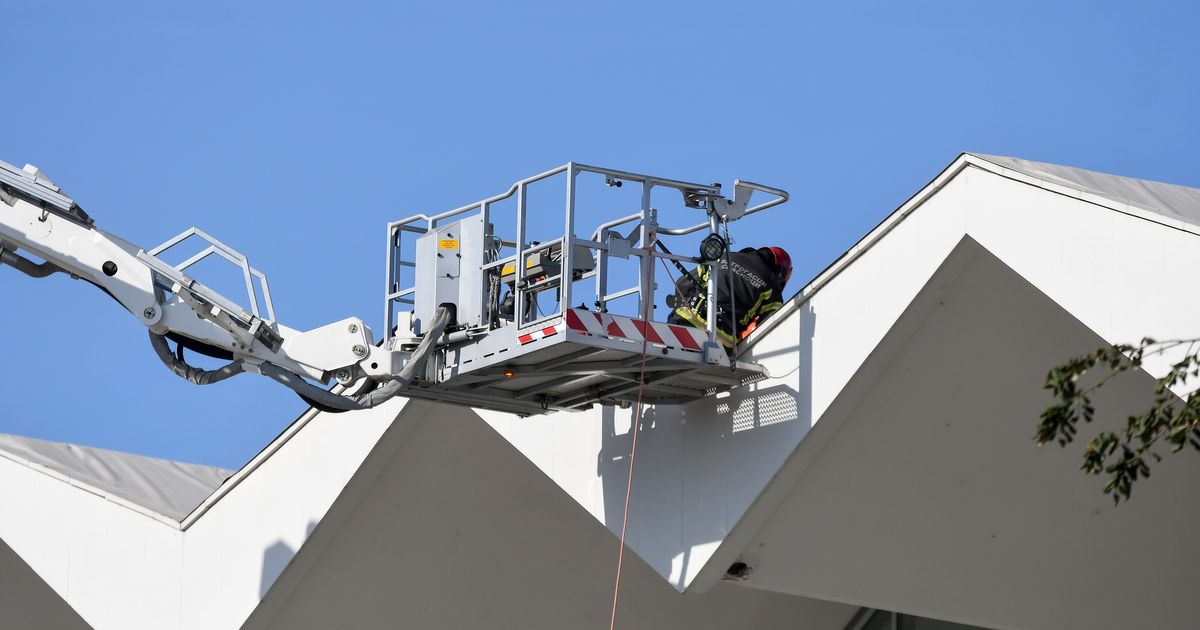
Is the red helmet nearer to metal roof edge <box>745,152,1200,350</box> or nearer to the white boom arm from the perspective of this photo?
metal roof edge <box>745,152,1200,350</box>

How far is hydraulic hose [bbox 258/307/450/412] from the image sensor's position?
12547 millimetres

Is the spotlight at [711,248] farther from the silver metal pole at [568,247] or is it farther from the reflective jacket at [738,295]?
the silver metal pole at [568,247]

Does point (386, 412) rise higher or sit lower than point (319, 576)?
higher

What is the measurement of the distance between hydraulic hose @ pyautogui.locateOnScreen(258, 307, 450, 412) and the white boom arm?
0.02 metres

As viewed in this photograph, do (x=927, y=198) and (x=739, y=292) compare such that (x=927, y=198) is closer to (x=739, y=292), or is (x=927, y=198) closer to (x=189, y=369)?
(x=739, y=292)

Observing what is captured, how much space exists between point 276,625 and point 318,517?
5.34 feet

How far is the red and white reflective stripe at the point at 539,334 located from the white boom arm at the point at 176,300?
1.38 m

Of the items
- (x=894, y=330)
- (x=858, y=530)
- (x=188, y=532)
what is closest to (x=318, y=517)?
(x=188, y=532)

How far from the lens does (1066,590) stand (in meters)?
14.4

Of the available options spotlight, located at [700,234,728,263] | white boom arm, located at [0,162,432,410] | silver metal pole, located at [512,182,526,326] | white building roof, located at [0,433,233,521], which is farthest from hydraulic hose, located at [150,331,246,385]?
white building roof, located at [0,433,233,521]

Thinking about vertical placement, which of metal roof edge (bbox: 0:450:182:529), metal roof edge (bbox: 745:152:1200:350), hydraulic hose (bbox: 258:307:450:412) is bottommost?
hydraulic hose (bbox: 258:307:450:412)

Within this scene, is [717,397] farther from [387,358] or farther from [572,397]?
[387,358]

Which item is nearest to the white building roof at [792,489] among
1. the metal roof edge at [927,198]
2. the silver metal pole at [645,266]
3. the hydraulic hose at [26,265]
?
the metal roof edge at [927,198]

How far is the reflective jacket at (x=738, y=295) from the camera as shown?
42.8 ft
